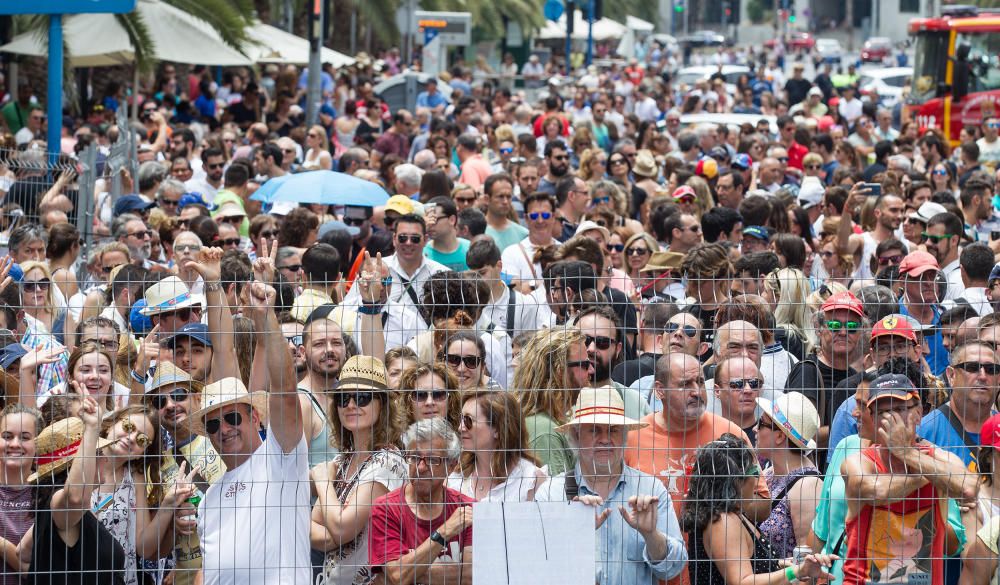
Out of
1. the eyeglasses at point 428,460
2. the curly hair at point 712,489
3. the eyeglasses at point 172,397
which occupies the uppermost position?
the eyeglasses at point 172,397

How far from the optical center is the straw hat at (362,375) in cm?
573

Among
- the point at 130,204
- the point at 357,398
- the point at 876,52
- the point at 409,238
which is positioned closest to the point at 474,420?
the point at 357,398

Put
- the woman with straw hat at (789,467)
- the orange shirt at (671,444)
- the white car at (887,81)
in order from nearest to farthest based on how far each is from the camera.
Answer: the woman with straw hat at (789,467) → the orange shirt at (671,444) → the white car at (887,81)

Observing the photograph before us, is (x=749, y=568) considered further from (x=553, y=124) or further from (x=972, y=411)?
(x=553, y=124)

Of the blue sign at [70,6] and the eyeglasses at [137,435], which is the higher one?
the blue sign at [70,6]

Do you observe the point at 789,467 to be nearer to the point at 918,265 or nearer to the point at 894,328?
the point at 894,328

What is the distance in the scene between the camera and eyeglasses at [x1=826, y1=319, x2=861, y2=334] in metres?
6.56

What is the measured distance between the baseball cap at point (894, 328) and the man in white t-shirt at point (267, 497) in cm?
244

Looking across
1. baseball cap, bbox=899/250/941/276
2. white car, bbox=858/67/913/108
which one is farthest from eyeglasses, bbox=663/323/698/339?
white car, bbox=858/67/913/108

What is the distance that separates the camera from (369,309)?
266 inches

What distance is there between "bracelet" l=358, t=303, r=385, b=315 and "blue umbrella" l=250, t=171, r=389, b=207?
4.79 m

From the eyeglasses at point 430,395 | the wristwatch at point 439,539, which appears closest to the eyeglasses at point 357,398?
the eyeglasses at point 430,395

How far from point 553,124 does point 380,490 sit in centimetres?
1375

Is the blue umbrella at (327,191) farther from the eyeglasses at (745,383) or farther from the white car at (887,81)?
the white car at (887,81)
